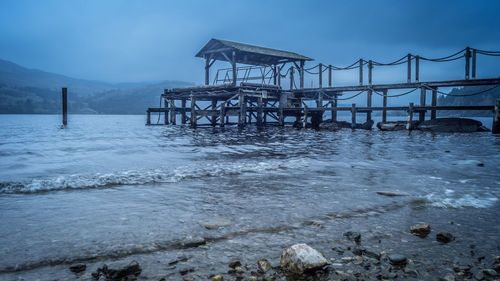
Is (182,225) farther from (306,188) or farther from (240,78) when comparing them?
(240,78)

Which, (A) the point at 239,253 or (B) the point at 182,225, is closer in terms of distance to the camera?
(A) the point at 239,253

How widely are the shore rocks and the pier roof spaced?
24.1 meters

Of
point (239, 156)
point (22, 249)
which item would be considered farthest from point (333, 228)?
point (239, 156)

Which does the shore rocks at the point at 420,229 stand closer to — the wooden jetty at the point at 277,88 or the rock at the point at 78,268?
the rock at the point at 78,268

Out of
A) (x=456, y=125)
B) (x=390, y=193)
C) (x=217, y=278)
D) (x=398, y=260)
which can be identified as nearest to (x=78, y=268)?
(x=217, y=278)

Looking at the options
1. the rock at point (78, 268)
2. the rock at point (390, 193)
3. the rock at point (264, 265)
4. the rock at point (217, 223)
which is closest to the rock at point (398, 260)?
the rock at point (264, 265)

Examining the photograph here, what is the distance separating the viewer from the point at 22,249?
293 cm

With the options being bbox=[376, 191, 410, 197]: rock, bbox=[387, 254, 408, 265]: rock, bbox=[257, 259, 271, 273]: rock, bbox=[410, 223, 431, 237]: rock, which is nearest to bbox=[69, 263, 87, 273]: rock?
bbox=[257, 259, 271, 273]: rock

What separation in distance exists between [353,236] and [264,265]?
116cm

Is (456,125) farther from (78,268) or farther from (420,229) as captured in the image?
(78,268)

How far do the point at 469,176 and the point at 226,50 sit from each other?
23.1 m

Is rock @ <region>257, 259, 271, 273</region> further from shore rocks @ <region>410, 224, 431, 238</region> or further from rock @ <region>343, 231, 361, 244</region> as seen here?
shore rocks @ <region>410, 224, 431, 238</region>

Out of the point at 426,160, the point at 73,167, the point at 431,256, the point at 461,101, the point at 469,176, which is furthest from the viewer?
the point at 461,101

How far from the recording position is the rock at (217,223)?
141 inches
